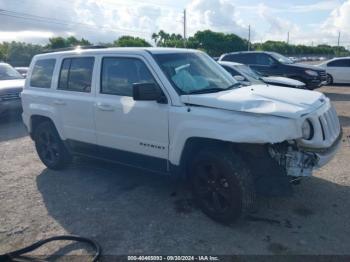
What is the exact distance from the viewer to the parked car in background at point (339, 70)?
59.3 ft

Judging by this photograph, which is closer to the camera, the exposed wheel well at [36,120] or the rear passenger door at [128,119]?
the rear passenger door at [128,119]

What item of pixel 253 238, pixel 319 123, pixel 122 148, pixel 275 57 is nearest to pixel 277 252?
pixel 253 238

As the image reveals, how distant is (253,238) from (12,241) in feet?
8.26

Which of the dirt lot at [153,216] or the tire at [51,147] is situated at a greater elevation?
the tire at [51,147]

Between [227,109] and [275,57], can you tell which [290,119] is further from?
[275,57]

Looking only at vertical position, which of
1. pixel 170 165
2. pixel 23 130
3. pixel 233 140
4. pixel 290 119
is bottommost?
pixel 23 130

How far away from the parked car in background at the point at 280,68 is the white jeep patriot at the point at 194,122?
33.0 ft

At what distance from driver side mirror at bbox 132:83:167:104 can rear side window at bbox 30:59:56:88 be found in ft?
7.59

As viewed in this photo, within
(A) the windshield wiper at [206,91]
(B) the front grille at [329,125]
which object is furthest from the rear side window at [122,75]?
(B) the front grille at [329,125]

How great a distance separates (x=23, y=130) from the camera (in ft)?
31.7

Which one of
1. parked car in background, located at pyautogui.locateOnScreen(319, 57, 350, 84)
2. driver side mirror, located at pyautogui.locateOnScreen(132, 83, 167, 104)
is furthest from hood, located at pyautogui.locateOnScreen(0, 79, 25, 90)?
parked car in background, located at pyautogui.locateOnScreen(319, 57, 350, 84)

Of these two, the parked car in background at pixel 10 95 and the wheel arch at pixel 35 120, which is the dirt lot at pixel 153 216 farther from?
the parked car in background at pixel 10 95

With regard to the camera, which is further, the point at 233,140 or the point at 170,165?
the point at 170,165

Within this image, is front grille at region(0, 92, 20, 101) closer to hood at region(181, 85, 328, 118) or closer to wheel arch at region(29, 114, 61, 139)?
wheel arch at region(29, 114, 61, 139)
